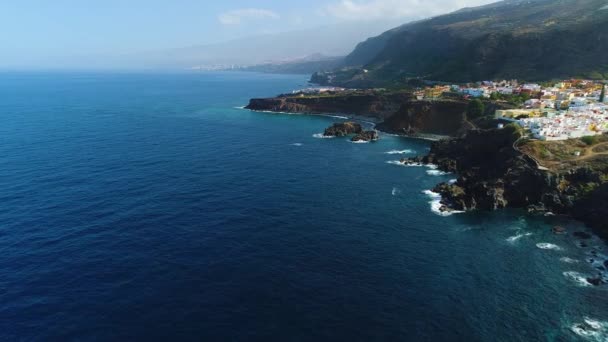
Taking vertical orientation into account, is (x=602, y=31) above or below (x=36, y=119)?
above

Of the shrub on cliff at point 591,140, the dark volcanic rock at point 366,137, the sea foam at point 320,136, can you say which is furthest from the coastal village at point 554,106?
the sea foam at point 320,136

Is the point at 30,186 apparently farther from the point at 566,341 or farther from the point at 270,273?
the point at 566,341

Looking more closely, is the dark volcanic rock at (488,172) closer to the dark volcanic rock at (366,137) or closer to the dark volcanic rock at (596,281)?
the dark volcanic rock at (596,281)

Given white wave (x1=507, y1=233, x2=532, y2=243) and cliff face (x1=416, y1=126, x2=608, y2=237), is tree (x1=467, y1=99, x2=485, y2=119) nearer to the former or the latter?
cliff face (x1=416, y1=126, x2=608, y2=237)

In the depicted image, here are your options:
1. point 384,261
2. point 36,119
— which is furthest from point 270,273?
point 36,119

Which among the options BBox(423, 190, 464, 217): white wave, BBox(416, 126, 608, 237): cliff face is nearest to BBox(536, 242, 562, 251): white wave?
BBox(416, 126, 608, 237): cliff face

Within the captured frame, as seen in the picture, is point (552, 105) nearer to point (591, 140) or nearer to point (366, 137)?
point (591, 140)
